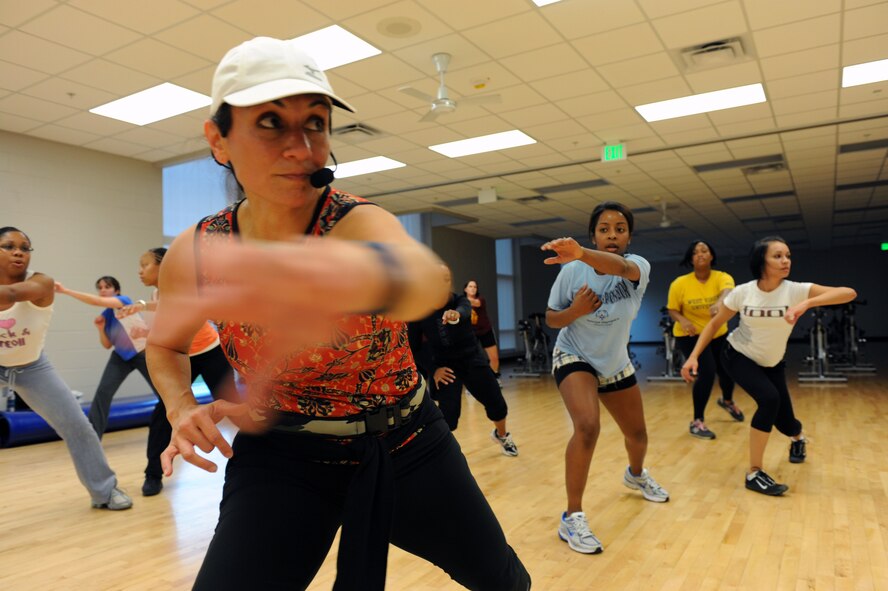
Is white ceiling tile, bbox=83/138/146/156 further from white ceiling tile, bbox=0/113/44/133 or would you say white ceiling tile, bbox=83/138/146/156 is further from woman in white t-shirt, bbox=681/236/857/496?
woman in white t-shirt, bbox=681/236/857/496

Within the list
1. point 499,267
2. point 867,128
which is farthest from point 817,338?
point 499,267

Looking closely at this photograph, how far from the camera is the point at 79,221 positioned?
297 inches

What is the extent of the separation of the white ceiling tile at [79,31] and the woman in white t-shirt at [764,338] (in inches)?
180

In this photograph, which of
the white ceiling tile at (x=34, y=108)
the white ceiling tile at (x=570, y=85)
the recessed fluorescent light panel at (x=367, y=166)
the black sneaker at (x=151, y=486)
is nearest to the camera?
the black sneaker at (x=151, y=486)

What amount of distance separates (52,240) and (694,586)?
24.9ft

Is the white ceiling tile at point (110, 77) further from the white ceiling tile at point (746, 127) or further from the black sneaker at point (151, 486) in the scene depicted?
the white ceiling tile at point (746, 127)

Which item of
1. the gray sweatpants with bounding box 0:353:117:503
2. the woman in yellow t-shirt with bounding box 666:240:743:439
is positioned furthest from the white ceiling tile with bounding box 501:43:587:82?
the gray sweatpants with bounding box 0:353:117:503

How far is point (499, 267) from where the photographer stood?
1678 centimetres

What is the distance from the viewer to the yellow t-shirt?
200 inches

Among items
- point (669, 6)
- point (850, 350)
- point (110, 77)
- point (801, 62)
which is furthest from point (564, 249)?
point (850, 350)

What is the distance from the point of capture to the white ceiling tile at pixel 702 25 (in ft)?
15.0

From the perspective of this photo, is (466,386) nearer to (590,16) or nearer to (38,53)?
(590,16)

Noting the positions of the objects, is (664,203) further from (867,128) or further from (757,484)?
(757,484)

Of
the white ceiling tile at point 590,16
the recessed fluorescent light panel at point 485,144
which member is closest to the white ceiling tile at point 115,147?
the recessed fluorescent light panel at point 485,144
